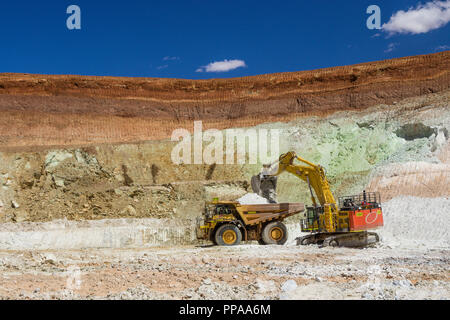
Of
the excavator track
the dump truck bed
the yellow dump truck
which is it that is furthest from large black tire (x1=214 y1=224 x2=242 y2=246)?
the excavator track

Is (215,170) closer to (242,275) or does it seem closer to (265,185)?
(265,185)

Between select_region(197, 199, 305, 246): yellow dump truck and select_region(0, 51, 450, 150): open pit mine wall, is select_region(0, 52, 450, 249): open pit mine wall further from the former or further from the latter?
select_region(197, 199, 305, 246): yellow dump truck

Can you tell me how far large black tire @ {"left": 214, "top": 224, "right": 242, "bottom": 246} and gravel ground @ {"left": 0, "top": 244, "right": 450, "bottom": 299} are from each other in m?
1.61

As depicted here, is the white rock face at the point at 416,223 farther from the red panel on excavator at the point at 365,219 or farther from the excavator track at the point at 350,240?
the red panel on excavator at the point at 365,219

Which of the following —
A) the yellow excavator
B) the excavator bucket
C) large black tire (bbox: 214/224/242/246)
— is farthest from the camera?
the excavator bucket

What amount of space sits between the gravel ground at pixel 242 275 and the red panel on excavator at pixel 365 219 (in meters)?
0.78

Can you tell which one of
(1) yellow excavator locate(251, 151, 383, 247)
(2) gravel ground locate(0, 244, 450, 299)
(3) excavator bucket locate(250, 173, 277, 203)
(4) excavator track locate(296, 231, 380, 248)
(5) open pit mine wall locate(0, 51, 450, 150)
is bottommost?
(2) gravel ground locate(0, 244, 450, 299)

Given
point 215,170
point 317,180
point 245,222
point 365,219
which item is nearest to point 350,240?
point 365,219

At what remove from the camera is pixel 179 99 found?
33.9 m

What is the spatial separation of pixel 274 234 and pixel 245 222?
1.03 metres

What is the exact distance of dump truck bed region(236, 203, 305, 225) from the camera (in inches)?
575

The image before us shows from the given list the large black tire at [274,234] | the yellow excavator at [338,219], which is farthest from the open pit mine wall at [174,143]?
the yellow excavator at [338,219]
